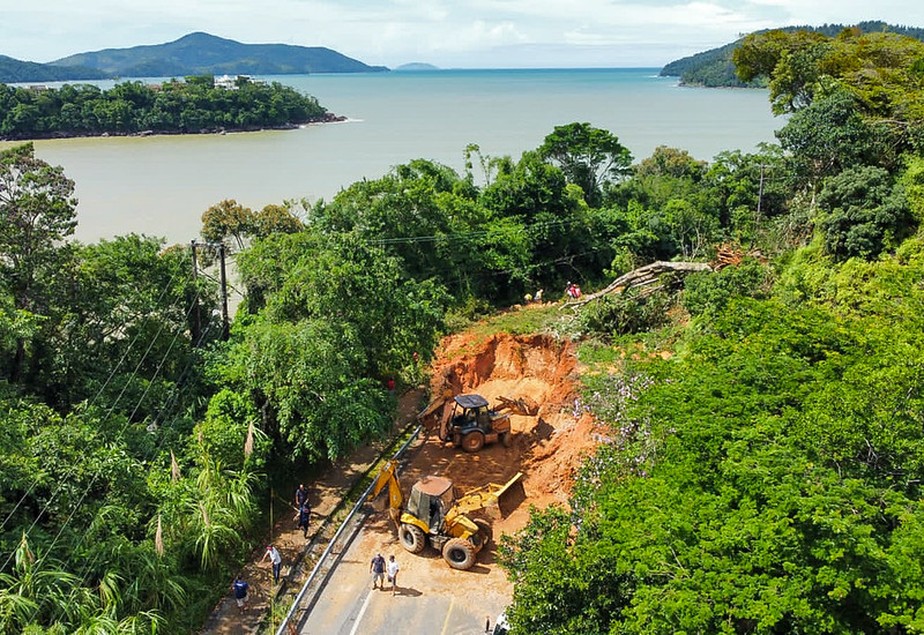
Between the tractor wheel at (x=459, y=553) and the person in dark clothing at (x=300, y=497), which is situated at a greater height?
the person in dark clothing at (x=300, y=497)

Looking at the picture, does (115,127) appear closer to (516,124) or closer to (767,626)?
(516,124)

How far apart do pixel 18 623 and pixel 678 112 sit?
3953 inches

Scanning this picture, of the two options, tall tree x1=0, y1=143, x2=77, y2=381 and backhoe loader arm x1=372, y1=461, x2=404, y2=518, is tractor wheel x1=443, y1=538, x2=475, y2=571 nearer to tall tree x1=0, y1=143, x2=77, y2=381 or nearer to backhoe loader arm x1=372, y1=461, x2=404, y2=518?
backhoe loader arm x1=372, y1=461, x2=404, y2=518

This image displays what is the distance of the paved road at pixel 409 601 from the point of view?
11289 millimetres

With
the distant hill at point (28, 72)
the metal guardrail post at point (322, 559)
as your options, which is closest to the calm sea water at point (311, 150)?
the metal guardrail post at point (322, 559)

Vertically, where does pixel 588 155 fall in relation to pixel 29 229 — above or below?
above

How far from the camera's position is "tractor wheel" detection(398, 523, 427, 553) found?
12867 mm

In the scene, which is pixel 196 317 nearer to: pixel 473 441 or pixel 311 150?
pixel 473 441

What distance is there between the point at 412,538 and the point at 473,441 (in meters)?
3.81

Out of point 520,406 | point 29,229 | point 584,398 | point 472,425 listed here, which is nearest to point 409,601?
point 472,425

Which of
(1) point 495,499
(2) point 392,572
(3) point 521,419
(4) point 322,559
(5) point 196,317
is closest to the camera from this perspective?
(2) point 392,572

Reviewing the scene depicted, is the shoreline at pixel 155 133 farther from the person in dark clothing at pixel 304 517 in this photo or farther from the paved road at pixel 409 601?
the paved road at pixel 409 601

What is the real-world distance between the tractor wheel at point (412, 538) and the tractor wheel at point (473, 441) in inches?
143

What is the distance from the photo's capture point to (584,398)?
14852 mm
